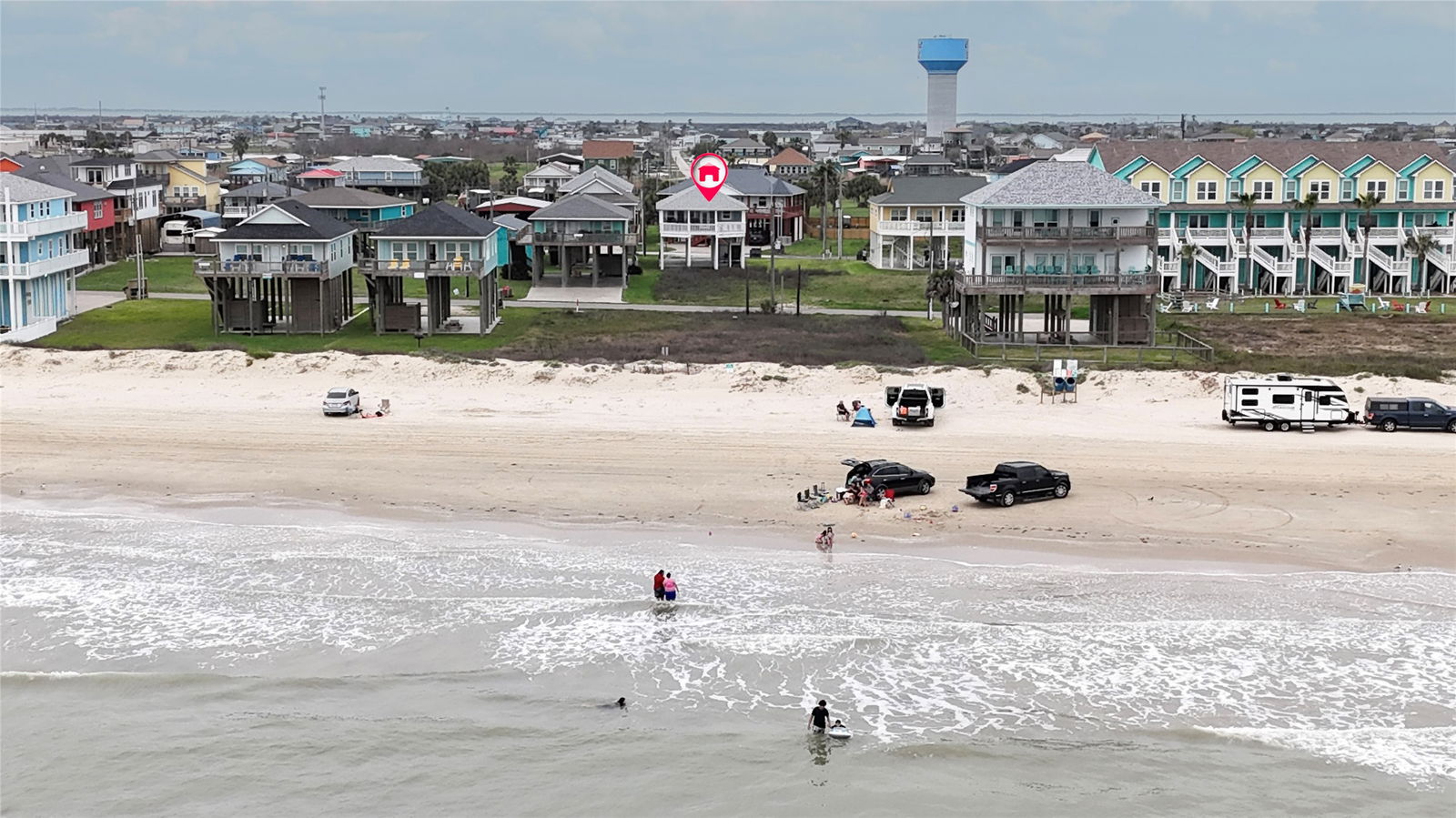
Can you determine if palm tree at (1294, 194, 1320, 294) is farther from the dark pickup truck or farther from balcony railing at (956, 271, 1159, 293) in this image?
the dark pickup truck

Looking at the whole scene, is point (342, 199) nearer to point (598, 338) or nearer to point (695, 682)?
point (598, 338)

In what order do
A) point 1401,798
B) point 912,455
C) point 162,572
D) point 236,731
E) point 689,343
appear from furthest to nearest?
point 689,343 → point 912,455 → point 162,572 → point 236,731 → point 1401,798

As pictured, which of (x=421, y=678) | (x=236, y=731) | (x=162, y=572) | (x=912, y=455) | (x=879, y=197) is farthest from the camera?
(x=879, y=197)

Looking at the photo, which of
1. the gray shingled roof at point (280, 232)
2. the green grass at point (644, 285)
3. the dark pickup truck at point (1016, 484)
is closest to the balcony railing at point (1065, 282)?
the green grass at point (644, 285)

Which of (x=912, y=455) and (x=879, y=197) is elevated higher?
(x=879, y=197)

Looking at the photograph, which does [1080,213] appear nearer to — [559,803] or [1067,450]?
[1067,450]

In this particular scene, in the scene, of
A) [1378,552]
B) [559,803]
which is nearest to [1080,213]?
[1378,552]

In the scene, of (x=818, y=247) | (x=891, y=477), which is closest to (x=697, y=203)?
(x=818, y=247)
